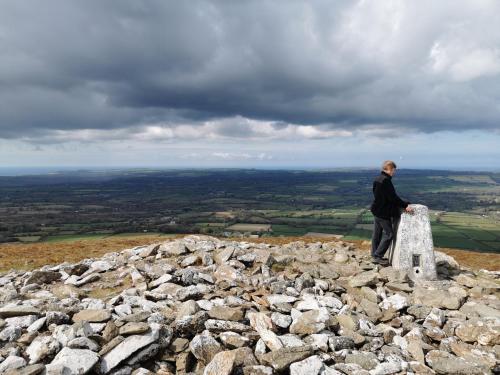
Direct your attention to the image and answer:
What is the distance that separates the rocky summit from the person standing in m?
0.92

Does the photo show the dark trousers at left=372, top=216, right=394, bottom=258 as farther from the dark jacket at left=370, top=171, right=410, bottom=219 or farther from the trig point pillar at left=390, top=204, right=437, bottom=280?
the trig point pillar at left=390, top=204, right=437, bottom=280

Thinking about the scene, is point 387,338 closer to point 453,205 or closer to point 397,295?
point 397,295

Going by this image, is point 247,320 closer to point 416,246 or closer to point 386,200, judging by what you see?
point 386,200

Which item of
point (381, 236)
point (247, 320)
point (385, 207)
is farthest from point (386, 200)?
point (247, 320)

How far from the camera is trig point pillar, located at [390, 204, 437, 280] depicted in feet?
37.5

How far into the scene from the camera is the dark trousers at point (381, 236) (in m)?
12.0

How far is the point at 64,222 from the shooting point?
91.1 meters

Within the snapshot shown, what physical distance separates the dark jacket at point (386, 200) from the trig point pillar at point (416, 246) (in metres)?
0.41

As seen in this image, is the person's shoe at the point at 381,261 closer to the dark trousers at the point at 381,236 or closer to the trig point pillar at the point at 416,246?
the dark trousers at the point at 381,236

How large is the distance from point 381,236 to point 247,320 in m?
7.32

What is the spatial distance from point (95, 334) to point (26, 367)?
118 cm

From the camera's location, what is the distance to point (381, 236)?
1293cm

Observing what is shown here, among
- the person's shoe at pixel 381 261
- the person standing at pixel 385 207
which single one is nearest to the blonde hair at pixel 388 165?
the person standing at pixel 385 207

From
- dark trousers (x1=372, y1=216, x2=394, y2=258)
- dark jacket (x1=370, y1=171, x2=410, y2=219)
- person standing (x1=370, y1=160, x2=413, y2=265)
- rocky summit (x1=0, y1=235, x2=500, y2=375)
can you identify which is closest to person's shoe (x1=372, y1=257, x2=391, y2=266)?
person standing (x1=370, y1=160, x2=413, y2=265)
